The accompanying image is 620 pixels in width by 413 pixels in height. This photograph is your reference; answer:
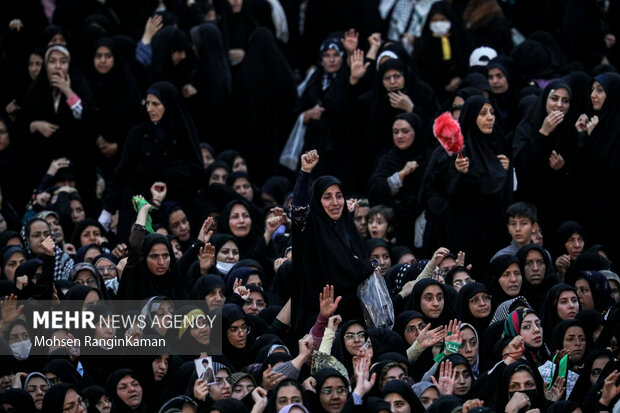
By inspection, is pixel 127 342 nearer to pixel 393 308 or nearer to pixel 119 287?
pixel 119 287

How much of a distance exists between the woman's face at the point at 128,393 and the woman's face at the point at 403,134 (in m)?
3.49

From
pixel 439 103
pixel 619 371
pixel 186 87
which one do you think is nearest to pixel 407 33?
pixel 439 103

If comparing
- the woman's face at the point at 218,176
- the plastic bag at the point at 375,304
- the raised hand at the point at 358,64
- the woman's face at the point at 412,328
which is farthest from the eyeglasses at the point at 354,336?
the raised hand at the point at 358,64

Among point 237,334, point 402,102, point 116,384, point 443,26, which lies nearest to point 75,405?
point 116,384

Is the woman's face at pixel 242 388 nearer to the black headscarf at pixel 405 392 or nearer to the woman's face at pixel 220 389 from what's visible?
the woman's face at pixel 220 389

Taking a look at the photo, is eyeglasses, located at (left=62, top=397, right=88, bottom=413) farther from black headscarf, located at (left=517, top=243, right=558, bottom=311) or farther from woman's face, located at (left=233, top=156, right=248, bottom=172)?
woman's face, located at (left=233, top=156, right=248, bottom=172)

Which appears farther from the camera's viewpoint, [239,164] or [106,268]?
[239,164]

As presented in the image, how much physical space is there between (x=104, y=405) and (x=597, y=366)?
2989 millimetres

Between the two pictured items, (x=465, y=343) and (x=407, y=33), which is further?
(x=407, y=33)

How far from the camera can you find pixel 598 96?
1223 cm

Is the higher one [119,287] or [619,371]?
[119,287]

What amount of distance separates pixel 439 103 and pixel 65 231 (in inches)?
136

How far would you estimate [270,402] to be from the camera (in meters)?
8.88

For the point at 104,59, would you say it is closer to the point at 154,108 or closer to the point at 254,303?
the point at 154,108
